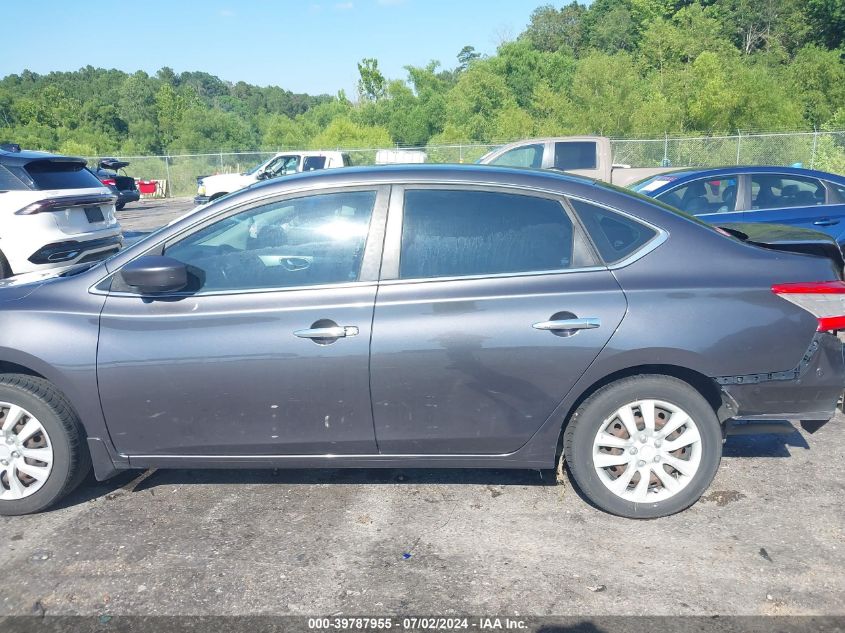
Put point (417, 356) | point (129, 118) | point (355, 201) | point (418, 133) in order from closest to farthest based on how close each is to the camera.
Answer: point (417, 356), point (355, 201), point (418, 133), point (129, 118)

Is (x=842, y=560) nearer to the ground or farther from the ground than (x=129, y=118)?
nearer to the ground

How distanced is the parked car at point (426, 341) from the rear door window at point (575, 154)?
970 centimetres

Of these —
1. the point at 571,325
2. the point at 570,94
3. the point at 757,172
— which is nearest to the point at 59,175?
the point at 571,325

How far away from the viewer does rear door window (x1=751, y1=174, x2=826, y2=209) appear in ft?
25.5

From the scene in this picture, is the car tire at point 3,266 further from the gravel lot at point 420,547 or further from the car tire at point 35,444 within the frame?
the car tire at point 35,444

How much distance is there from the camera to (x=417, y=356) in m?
3.46

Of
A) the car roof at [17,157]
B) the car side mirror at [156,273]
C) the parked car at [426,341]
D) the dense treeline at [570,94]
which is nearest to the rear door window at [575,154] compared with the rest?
the car roof at [17,157]

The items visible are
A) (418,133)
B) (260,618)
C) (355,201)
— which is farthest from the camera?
(418,133)

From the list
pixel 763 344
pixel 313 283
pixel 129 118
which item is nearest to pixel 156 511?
pixel 313 283

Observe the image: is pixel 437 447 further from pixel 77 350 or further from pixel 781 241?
pixel 781 241

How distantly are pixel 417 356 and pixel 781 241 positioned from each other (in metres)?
2.05

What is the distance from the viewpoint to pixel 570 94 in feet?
137

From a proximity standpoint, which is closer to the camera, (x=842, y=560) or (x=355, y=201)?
(x=842, y=560)

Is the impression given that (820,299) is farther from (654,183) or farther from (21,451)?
(654,183)
